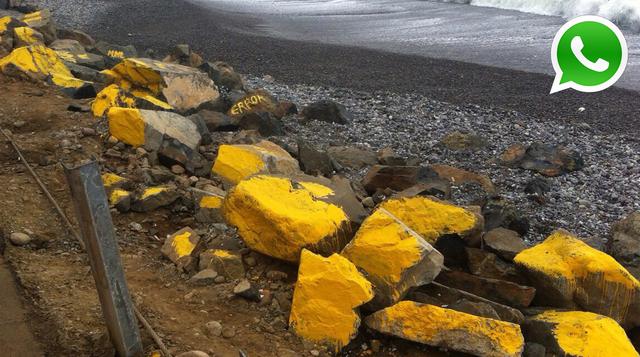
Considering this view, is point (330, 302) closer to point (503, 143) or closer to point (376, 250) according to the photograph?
point (376, 250)

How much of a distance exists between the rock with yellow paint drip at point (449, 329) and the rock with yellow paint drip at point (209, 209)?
1.90 meters

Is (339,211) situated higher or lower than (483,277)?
higher

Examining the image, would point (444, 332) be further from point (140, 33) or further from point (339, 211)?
point (140, 33)

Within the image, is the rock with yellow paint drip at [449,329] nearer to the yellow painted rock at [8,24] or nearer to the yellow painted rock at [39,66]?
the yellow painted rock at [39,66]

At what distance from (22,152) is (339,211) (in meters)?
3.31

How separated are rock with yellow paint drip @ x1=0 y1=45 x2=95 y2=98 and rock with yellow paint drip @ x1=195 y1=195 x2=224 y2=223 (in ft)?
11.8

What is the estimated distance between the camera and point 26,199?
4.95m

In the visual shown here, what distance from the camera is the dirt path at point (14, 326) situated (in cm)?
314

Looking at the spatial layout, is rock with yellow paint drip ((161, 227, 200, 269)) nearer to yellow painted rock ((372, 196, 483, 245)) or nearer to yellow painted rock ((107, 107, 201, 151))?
yellow painted rock ((372, 196, 483, 245))

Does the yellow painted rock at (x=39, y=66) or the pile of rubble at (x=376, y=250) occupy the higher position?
the yellow painted rock at (x=39, y=66)

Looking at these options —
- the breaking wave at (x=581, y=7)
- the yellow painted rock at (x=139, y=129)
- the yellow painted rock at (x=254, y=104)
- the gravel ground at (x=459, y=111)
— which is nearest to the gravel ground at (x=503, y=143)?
the gravel ground at (x=459, y=111)

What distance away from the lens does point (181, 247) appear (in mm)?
4438

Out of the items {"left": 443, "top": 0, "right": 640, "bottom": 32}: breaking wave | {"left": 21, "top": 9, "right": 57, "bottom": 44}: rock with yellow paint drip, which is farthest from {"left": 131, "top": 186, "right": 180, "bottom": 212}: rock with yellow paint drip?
{"left": 443, "top": 0, "right": 640, "bottom": 32}: breaking wave

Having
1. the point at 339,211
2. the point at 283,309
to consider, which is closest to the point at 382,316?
the point at 283,309
